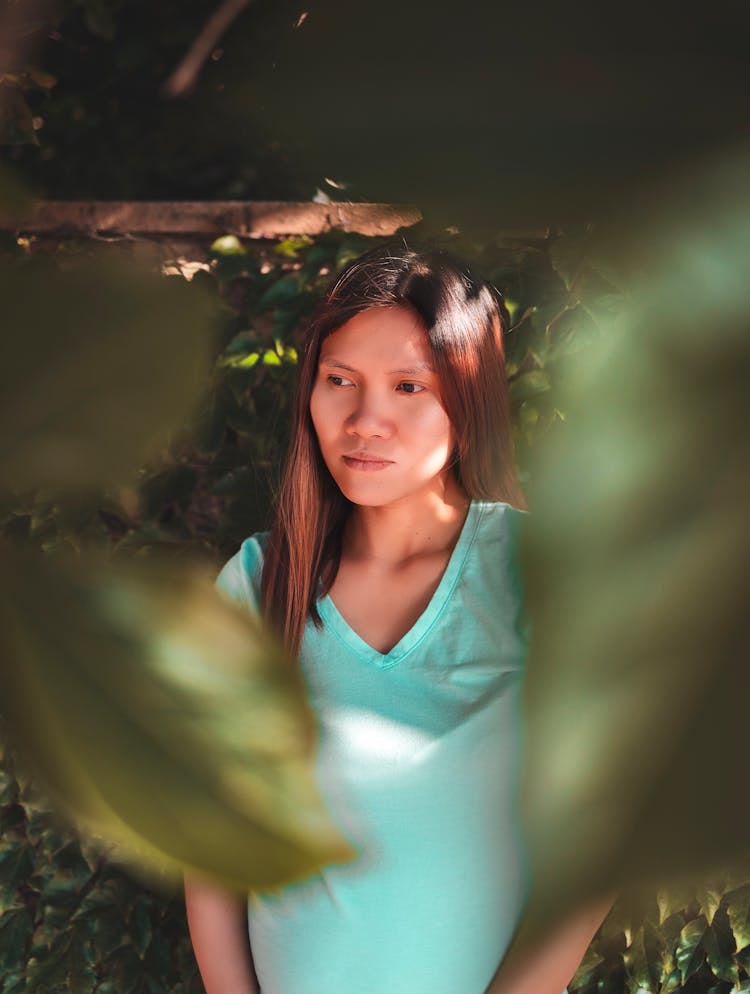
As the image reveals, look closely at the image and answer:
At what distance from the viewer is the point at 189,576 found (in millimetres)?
160

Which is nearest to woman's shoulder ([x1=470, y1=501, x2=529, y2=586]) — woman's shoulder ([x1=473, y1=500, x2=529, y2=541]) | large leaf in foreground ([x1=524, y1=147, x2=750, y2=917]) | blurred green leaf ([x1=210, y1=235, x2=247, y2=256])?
woman's shoulder ([x1=473, y1=500, x2=529, y2=541])

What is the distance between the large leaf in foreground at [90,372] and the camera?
196mm

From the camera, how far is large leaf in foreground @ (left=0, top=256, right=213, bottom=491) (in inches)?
7.7

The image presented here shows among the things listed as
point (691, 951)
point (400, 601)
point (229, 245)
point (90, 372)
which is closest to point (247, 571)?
point (400, 601)

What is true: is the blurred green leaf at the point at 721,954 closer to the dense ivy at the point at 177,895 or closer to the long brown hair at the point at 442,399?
the dense ivy at the point at 177,895

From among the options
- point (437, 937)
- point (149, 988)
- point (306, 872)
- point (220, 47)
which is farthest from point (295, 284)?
point (306, 872)

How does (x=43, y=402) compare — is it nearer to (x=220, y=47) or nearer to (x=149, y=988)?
(x=220, y=47)

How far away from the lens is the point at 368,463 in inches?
32.0

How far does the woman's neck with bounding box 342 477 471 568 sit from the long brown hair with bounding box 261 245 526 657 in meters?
0.02

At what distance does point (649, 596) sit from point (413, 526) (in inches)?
35.4

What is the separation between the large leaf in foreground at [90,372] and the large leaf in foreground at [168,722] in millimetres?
40

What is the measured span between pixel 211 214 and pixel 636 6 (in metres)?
1.43

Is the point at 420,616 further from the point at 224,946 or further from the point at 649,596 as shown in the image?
the point at 649,596

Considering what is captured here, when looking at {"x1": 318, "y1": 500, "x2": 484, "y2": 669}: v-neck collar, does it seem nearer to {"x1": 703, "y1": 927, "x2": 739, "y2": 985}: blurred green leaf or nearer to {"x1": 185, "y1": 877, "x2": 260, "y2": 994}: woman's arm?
{"x1": 185, "y1": 877, "x2": 260, "y2": 994}: woman's arm
